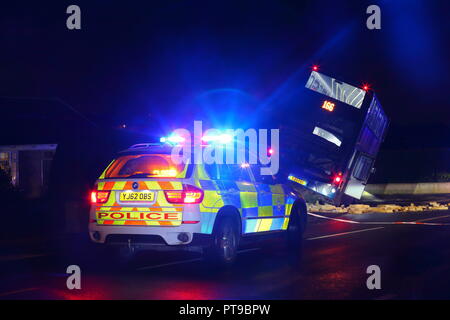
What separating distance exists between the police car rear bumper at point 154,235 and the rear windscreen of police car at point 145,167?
0.70 m

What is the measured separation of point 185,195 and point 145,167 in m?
1.10

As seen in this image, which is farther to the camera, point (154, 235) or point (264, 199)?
point (264, 199)

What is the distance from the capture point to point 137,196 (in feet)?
27.3

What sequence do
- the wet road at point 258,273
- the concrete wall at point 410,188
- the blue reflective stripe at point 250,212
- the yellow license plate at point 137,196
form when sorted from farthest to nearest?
the concrete wall at point 410,188
the blue reflective stripe at point 250,212
the yellow license plate at point 137,196
the wet road at point 258,273

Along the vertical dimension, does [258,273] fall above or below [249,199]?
below

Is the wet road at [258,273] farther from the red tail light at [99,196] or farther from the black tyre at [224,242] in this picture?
the red tail light at [99,196]

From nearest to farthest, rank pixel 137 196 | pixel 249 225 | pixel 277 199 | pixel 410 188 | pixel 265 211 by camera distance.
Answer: pixel 137 196, pixel 249 225, pixel 265 211, pixel 277 199, pixel 410 188

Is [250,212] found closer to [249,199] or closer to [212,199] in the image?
[249,199]

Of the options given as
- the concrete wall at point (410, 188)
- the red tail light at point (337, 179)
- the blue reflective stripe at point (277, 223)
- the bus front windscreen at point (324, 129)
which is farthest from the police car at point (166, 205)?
the concrete wall at point (410, 188)

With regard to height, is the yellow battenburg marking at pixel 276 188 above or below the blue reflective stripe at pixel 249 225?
above

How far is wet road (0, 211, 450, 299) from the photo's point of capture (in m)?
7.06

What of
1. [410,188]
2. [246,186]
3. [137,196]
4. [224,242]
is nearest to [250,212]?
[246,186]

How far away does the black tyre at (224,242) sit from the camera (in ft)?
28.0

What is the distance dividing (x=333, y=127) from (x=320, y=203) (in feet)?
9.25
